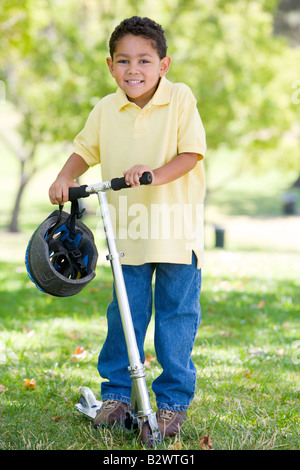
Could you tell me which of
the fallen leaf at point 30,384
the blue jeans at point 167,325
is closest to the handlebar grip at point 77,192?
the blue jeans at point 167,325

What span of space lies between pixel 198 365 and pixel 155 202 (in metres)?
1.31

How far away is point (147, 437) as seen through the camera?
2.55 metres

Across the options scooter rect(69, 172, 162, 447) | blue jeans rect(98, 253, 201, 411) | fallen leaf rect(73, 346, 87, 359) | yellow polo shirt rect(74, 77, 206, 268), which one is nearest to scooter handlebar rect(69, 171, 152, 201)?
scooter rect(69, 172, 162, 447)

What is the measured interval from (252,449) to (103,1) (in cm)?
1108

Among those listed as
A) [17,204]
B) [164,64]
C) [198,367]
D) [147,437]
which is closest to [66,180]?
[164,64]

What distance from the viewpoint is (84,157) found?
9.62ft

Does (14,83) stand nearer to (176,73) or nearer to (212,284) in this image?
(176,73)

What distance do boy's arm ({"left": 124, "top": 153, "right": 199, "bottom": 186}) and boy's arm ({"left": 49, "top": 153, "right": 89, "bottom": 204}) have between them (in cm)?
35

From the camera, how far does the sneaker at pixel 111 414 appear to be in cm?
277

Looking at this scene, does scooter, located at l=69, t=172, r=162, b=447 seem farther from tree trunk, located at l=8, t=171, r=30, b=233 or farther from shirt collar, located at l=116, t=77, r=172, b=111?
tree trunk, located at l=8, t=171, r=30, b=233

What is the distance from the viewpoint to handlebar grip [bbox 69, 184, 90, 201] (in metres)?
2.60

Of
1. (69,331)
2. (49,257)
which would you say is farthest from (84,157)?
(69,331)

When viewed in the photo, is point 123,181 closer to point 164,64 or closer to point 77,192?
point 77,192

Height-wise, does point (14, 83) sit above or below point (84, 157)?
above
